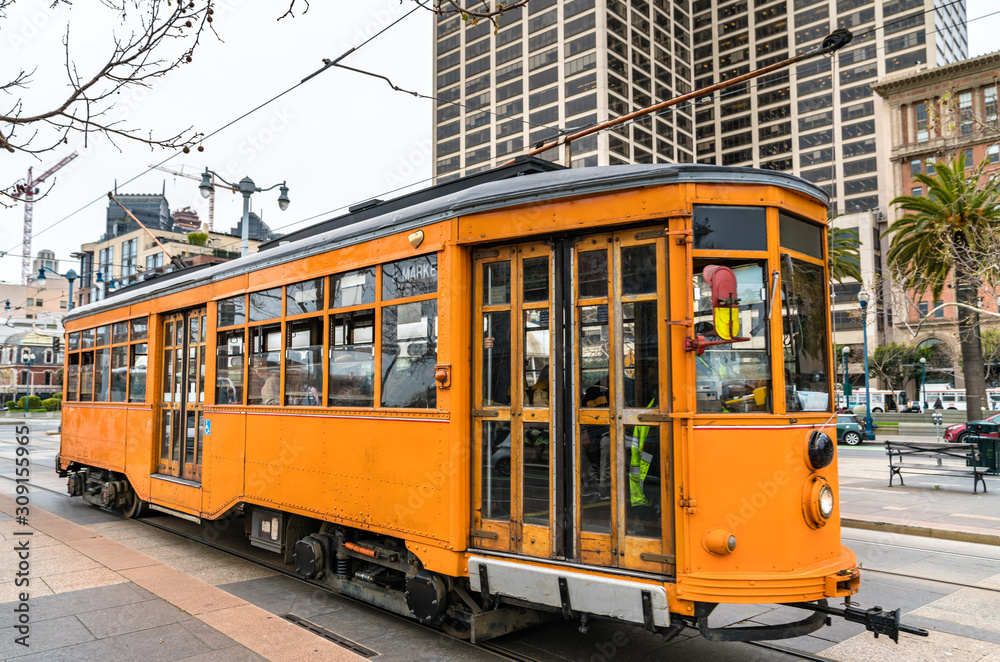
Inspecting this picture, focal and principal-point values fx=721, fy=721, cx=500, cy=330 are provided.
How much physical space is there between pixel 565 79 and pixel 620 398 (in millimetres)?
63624

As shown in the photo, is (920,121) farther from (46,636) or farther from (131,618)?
(46,636)

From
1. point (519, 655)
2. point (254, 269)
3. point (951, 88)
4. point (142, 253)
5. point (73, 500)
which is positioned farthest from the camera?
point (142, 253)

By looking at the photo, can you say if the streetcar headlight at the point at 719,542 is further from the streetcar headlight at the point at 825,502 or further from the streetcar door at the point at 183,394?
the streetcar door at the point at 183,394

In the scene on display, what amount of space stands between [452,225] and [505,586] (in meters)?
2.55

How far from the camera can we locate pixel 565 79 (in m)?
63.8

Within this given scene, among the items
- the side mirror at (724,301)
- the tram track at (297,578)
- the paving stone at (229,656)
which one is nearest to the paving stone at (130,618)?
the paving stone at (229,656)

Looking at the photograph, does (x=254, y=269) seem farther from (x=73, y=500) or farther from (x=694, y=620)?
(x=73, y=500)

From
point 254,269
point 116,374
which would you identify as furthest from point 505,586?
point 116,374

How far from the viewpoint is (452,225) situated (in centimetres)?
530

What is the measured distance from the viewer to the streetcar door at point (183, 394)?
8484mm

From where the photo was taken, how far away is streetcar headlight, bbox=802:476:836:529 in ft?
14.3

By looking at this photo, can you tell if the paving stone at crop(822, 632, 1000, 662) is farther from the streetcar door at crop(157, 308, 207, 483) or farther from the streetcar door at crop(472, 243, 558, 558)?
the streetcar door at crop(157, 308, 207, 483)

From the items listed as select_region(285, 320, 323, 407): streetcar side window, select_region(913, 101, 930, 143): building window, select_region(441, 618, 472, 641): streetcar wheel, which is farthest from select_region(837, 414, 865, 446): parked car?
select_region(913, 101, 930, 143): building window

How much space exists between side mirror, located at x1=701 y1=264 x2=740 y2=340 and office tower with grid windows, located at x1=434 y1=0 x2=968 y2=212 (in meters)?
56.5
